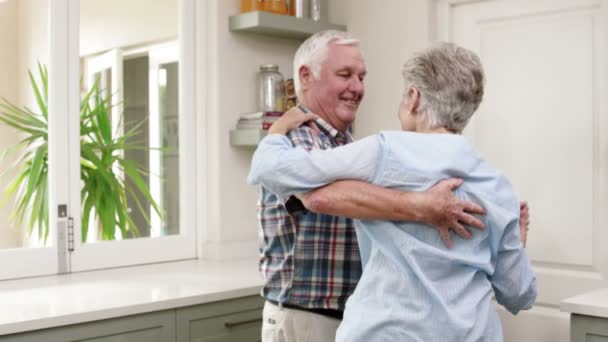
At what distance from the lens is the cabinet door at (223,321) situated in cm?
236

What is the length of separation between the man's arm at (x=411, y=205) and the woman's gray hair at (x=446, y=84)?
0.13 metres

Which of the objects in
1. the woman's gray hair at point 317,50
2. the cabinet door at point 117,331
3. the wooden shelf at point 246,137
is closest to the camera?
the woman's gray hair at point 317,50

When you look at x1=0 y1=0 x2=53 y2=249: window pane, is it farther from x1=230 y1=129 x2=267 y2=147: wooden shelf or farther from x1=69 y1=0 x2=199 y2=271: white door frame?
x1=230 y1=129 x2=267 y2=147: wooden shelf

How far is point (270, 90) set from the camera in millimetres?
3287

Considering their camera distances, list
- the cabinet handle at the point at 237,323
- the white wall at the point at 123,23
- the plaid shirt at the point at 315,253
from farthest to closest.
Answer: the white wall at the point at 123,23, the cabinet handle at the point at 237,323, the plaid shirt at the point at 315,253

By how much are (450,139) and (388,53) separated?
2064 millimetres

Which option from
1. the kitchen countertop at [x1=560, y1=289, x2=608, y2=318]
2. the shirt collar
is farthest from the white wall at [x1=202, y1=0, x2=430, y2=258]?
the shirt collar

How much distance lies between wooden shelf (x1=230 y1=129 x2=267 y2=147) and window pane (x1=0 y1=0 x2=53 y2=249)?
787 millimetres

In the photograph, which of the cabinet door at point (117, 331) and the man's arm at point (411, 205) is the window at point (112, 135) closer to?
the cabinet door at point (117, 331)

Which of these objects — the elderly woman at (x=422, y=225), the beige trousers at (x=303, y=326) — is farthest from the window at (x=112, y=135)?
the elderly woman at (x=422, y=225)

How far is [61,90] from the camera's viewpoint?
2.79 meters

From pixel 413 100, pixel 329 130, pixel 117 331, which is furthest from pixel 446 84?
pixel 117 331

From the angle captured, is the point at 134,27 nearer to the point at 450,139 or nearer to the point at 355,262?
the point at 355,262

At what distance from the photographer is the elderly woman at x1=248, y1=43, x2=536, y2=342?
130 cm
